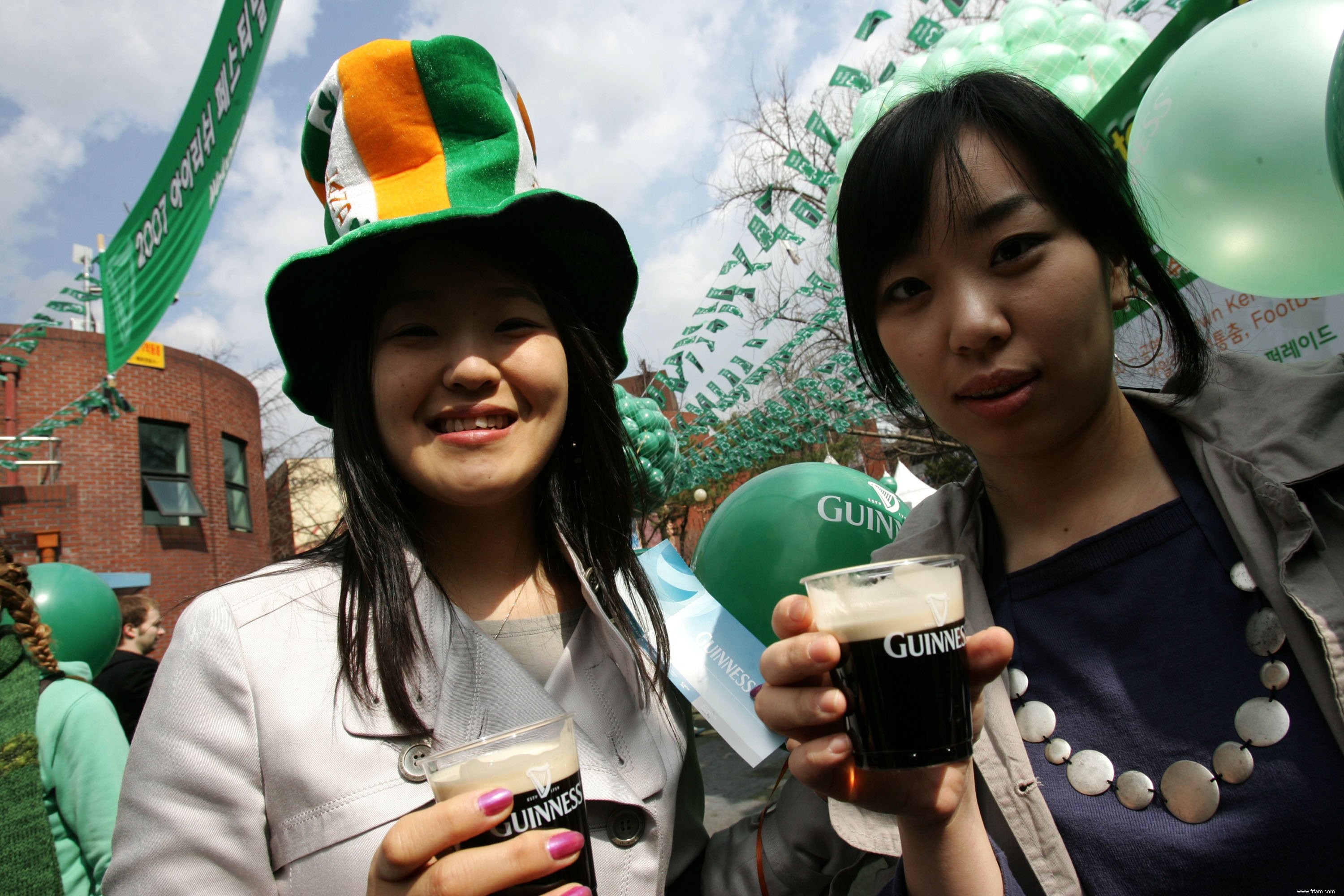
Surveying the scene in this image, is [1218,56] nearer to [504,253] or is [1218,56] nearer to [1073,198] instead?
[1073,198]

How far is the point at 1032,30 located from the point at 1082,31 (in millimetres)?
258

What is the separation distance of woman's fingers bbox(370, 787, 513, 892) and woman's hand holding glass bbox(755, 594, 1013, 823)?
451 millimetres

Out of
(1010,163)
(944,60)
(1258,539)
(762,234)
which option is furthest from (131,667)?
(762,234)

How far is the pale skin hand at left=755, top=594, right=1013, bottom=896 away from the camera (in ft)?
3.82

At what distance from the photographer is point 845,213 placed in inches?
65.2

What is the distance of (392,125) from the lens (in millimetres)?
1596

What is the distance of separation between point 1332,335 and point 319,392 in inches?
149

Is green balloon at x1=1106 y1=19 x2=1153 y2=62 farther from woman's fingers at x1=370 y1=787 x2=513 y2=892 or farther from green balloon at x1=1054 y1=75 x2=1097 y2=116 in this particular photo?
woman's fingers at x1=370 y1=787 x2=513 y2=892

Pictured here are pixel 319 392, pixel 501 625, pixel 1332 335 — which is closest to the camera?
pixel 501 625

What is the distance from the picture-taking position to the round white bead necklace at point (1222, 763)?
4.06ft

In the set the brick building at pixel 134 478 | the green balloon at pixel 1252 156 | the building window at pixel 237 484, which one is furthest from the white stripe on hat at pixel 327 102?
the building window at pixel 237 484

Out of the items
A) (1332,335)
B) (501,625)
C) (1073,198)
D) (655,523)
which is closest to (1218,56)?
(1073,198)

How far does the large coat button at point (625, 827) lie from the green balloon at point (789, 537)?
126 centimetres

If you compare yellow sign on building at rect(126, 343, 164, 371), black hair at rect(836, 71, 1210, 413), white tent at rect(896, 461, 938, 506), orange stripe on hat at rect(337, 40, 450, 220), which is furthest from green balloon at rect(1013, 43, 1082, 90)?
yellow sign on building at rect(126, 343, 164, 371)
